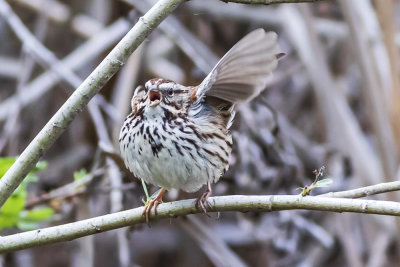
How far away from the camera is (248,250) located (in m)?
5.05

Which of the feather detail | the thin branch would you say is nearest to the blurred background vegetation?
the feather detail

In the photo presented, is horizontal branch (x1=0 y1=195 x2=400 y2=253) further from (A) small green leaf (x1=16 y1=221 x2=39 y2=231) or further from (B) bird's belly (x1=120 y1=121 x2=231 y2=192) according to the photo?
(A) small green leaf (x1=16 y1=221 x2=39 y2=231)

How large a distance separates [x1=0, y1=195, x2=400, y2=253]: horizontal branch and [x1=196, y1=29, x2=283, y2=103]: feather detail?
425 millimetres

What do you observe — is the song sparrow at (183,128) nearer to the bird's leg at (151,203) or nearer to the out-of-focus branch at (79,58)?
the bird's leg at (151,203)

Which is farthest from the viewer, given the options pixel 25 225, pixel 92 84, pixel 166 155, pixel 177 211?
pixel 25 225

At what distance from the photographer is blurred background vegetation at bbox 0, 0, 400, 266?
11.2 feet

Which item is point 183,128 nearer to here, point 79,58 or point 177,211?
point 177,211

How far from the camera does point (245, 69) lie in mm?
2211

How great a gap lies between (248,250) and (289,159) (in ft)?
5.71

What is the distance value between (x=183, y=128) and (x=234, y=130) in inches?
40.1

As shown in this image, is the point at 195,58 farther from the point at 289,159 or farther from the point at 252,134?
the point at 289,159

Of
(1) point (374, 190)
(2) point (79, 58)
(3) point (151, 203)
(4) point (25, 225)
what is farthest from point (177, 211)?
(2) point (79, 58)

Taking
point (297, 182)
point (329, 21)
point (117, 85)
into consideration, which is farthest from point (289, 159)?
point (329, 21)

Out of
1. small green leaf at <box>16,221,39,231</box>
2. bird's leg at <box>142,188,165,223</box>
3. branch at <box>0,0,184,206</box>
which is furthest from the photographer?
small green leaf at <box>16,221,39,231</box>
